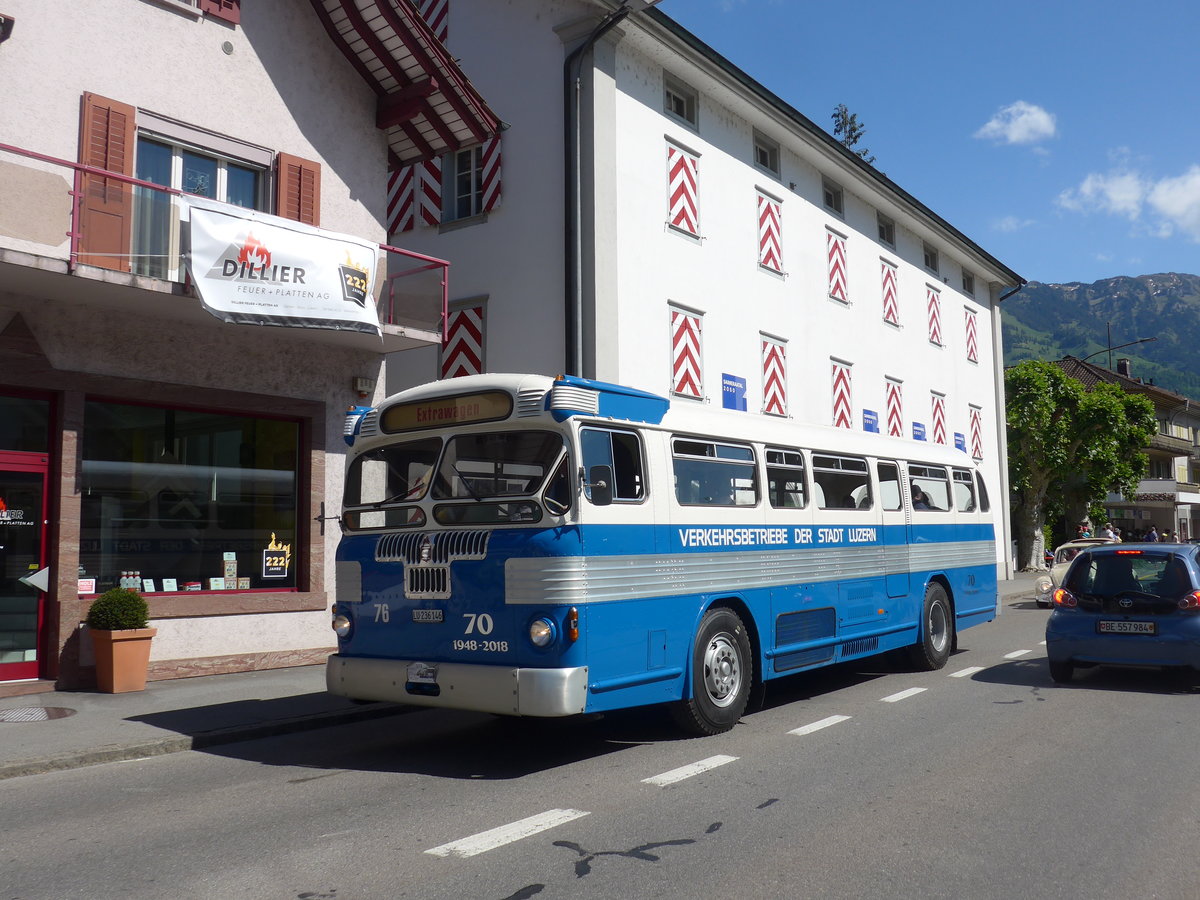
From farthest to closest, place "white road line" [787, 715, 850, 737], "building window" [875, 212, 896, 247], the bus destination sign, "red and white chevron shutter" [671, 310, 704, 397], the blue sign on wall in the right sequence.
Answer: "building window" [875, 212, 896, 247] < the blue sign on wall < "red and white chevron shutter" [671, 310, 704, 397] < "white road line" [787, 715, 850, 737] < the bus destination sign

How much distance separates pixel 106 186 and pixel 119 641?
4782 millimetres

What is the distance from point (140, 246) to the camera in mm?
11406

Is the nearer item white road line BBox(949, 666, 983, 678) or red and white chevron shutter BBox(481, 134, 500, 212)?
white road line BBox(949, 666, 983, 678)

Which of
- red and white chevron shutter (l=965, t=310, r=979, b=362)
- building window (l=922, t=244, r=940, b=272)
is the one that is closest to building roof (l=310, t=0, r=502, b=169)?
building window (l=922, t=244, r=940, b=272)

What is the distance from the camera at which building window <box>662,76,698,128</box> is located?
64.3 ft

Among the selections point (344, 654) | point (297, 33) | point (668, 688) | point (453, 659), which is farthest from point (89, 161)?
point (668, 688)

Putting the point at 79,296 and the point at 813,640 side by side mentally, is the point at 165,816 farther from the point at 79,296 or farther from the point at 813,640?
the point at 79,296

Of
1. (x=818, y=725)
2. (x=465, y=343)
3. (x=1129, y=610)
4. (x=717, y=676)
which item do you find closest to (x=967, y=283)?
(x=465, y=343)

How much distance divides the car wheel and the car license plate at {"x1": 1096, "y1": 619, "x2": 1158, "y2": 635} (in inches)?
23.6

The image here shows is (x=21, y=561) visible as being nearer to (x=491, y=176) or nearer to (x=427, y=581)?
(x=427, y=581)

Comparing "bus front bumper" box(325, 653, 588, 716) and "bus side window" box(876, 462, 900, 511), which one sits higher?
"bus side window" box(876, 462, 900, 511)

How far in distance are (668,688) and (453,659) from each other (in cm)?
164

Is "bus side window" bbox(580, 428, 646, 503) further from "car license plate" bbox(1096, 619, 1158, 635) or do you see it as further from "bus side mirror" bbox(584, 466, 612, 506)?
"car license plate" bbox(1096, 619, 1158, 635)

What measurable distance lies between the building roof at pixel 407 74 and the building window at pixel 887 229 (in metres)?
15.1
